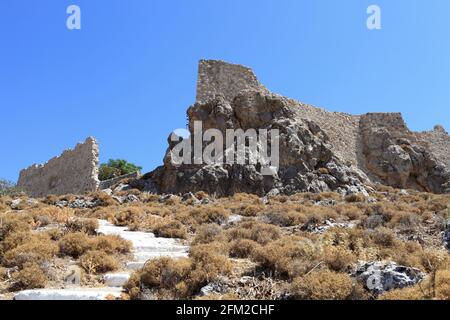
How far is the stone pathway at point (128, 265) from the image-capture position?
7020 mm

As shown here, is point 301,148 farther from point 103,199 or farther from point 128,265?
point 128,265

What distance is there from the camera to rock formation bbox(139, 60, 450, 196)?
2342 cm

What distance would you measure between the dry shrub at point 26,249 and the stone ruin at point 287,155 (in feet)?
42.8

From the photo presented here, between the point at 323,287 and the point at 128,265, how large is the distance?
13.4 feet

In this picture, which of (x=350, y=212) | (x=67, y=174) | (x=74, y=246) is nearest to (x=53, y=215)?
(x=74, y=246)

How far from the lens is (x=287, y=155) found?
25188 mm

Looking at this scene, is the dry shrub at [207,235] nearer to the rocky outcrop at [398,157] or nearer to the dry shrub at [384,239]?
the dry shrub at [384,239]

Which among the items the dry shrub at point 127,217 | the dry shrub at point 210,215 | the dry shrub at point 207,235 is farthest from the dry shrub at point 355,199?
the dry shrub at point 207,235

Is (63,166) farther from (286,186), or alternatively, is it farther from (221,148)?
(286,186)

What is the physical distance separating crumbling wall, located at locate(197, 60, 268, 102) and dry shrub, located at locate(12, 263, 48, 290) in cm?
2008

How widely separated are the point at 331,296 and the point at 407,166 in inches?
1087

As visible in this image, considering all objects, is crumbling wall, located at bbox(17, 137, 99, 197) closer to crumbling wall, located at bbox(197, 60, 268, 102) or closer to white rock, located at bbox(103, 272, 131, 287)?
crumbling wall, located at bbox(197, 60, 268, 102)

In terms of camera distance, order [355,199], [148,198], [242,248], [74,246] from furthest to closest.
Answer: [148,198]
[355,199]
[74,246]
[242,248]

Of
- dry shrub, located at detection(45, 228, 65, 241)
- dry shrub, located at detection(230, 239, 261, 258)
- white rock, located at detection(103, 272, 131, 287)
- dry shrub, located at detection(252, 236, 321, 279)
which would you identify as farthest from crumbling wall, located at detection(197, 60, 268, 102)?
white rock, located at detection(103, 272, 131, 287)
